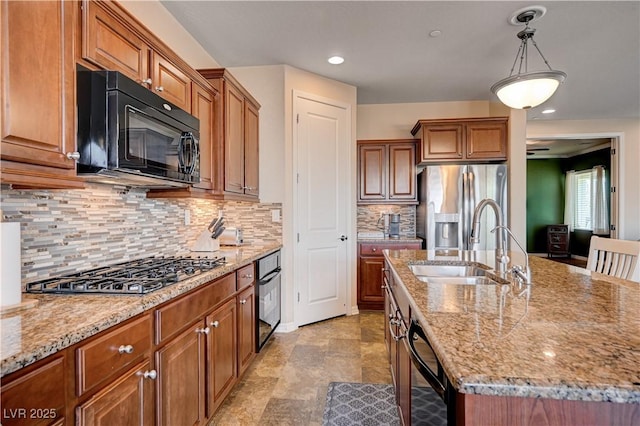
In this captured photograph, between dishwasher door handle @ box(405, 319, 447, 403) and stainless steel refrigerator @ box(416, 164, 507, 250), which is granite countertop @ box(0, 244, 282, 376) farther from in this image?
stainless steel refrigerator @ box(416, 164, 507, 250)

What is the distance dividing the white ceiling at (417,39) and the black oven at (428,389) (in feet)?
7.73

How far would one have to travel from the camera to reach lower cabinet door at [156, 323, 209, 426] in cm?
136

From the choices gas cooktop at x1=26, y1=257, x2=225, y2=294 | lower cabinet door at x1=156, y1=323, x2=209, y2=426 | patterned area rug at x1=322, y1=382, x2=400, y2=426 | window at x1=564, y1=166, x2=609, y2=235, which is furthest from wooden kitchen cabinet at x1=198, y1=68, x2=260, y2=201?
window at x1=564, y1=166, x2=609, y2=235

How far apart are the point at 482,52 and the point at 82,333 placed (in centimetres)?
362

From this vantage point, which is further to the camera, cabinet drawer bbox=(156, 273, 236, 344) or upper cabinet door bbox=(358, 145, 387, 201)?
upper cabinet door bbox=(358, 145, 387, 201)

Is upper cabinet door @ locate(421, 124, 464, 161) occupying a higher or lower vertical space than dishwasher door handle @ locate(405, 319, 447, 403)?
higher

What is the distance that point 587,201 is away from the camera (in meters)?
7.93

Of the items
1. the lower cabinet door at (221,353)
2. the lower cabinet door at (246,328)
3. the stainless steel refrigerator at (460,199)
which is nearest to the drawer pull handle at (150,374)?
the lower cabinet door at (221,353)

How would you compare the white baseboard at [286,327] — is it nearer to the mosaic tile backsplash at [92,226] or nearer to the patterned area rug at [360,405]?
the patterned area rug at [360,405]

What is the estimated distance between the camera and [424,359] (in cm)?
103

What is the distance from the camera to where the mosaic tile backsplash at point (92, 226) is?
141 centimetres

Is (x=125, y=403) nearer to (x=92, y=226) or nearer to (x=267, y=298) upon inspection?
(x=92, y=226)

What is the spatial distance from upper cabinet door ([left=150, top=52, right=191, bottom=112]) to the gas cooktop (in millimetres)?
976

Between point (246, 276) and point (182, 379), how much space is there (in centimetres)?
94
